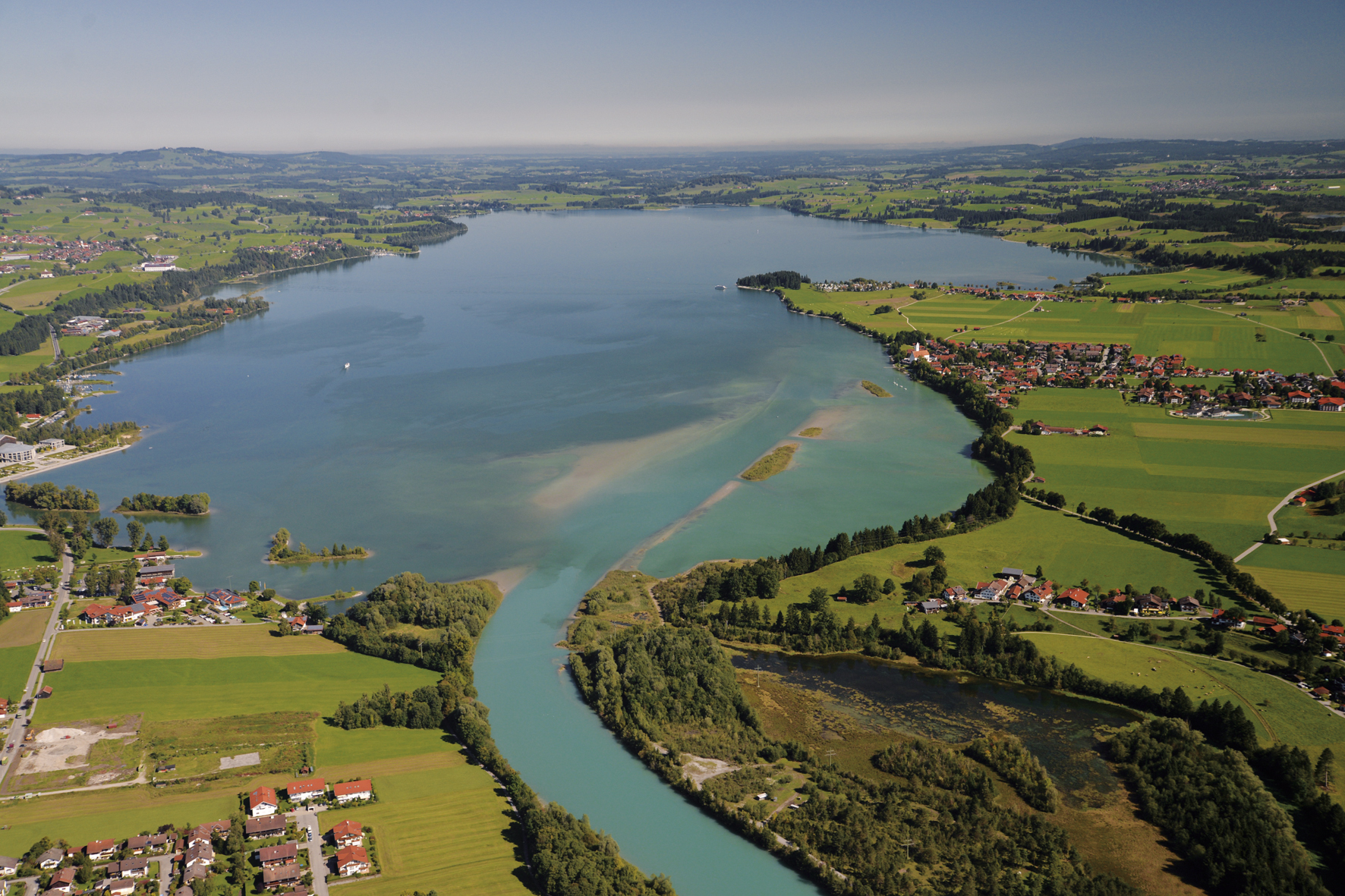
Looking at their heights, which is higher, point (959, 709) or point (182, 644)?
point (182, 644)

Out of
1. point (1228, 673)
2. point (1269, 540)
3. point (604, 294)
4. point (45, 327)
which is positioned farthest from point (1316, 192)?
point (45, 327)

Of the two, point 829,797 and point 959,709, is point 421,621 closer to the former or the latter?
point 829,797

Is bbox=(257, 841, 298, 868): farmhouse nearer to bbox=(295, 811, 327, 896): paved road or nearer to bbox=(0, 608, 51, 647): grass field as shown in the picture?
bbox=(295, 811, 327, 896): paved road

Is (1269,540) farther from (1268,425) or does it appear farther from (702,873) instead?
(702,873)

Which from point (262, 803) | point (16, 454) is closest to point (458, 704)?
point (262, 803)

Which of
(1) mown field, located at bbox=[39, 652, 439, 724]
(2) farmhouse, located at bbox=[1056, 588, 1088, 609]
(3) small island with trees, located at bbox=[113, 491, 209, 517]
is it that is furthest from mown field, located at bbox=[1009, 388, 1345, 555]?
(3) small island with trees, located at bbox=[113, 491, 209, 517]

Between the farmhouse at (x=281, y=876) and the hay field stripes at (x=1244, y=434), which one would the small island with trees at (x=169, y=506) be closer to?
the farmhouse at (x=281, y=876)
